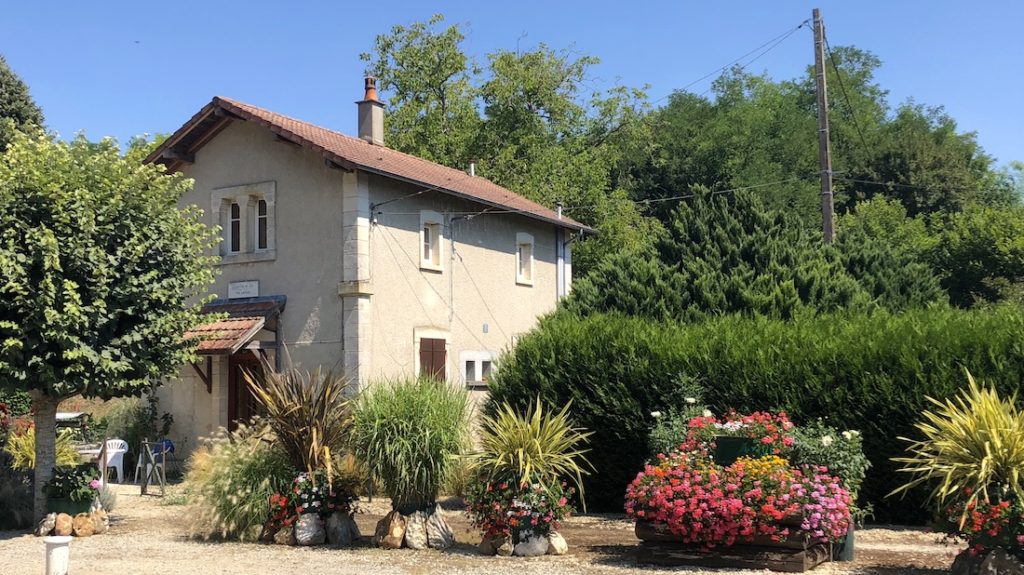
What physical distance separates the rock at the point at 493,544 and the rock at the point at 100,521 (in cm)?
512

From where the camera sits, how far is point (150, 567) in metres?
9.57

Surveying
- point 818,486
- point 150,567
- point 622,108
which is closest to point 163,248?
point 150,567

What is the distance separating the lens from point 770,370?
493 inches

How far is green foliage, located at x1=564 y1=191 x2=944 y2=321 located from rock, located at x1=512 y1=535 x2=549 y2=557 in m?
7.80

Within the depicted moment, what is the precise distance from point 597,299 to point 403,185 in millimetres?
4284

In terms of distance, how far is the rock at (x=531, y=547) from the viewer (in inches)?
385

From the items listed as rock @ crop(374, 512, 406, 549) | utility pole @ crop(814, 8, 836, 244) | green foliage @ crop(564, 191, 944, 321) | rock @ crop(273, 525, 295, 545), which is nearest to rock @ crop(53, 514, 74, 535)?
rock @ crop(273, 525, 295, 545)

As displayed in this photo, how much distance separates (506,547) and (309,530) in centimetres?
228

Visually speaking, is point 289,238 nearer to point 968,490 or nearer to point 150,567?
point 150,567

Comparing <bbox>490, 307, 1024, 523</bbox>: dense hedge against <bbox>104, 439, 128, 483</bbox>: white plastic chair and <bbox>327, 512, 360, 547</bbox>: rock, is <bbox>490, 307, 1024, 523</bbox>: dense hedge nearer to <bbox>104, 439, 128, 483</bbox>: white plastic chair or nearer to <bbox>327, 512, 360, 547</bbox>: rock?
<bbox>327, 512, 360, 547</bbox>: rock

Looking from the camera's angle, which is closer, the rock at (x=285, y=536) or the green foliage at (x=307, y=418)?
the rock at (x=285, y=536)

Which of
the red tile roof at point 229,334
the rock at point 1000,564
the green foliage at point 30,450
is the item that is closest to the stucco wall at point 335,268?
the red tile roof at point 229,334

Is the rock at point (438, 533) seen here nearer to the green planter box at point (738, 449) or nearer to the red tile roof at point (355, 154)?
the green planter box at point (738, 449)

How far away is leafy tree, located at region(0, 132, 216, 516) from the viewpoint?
11.4 m
